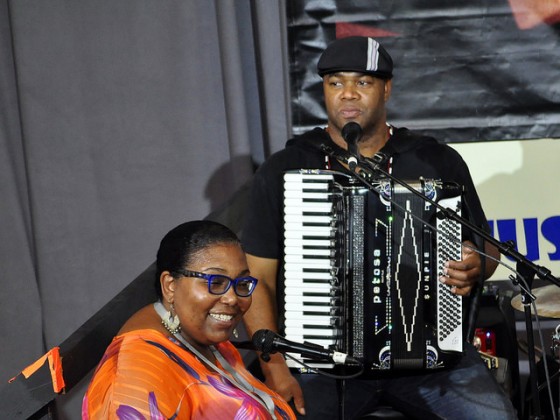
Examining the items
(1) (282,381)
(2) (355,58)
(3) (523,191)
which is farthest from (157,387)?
(3) (523,191)

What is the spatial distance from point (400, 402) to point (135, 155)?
240cm

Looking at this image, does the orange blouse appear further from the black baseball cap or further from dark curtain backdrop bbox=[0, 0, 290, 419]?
dark curtain backdrop bbox=[0, 0, 290, 419]

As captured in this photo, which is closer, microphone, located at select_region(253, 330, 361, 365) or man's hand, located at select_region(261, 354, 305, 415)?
microphone, located at select_region(253, 330, 361, 365)

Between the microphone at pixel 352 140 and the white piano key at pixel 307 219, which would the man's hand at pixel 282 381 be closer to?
the white piano key at pixel 307 219

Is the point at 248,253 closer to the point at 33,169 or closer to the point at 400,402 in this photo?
the point at 400,402

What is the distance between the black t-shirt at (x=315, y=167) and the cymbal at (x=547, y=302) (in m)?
0.51

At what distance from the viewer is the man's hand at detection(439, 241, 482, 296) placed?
3508 millimetres

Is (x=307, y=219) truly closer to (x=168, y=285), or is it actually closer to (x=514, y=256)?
(x=514, y=256)

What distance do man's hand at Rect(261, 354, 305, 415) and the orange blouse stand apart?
768 mm

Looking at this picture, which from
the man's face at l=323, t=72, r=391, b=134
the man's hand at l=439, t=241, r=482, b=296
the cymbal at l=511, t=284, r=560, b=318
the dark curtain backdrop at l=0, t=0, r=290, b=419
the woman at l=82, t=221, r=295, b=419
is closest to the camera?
the woman at l=82, t=221, r=295, b=419

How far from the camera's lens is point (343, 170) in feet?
12.1

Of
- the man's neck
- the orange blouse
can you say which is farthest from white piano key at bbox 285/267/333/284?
the orange blouse

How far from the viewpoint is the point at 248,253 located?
12.7ft

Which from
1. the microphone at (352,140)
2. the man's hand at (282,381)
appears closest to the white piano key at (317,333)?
the man's hand at (282,381)
